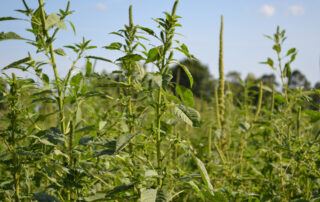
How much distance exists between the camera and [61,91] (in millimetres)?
1180

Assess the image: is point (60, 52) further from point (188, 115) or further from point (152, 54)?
point (188, 115)

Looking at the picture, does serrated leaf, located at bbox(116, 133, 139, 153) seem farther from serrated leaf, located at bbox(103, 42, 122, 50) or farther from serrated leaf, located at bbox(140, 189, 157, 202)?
serrated leaf, located at bbox(103, 42, 122, 50)

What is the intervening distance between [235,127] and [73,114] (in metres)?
1.84

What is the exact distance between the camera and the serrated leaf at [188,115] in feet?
3.03

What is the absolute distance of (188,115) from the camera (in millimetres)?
951

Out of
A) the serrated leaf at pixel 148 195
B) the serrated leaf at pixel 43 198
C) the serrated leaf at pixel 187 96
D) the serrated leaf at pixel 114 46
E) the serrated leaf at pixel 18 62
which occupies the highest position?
the serrated leaf at pixel 114 46

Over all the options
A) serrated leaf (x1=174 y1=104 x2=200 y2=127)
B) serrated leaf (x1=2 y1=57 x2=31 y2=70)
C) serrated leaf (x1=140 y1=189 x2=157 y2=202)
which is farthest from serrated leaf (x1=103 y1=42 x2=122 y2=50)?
serrated leaf (x1=140 y1=189 x2=157 y2=202)

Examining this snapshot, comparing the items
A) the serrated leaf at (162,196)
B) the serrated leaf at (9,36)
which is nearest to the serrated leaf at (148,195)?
the serrated leaf at (162,196)

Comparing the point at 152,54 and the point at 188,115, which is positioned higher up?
the point at 152,54

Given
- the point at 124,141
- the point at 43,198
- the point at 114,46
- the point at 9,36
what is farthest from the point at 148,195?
the point at 9,36

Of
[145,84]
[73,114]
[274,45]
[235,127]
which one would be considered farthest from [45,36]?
[235,127]

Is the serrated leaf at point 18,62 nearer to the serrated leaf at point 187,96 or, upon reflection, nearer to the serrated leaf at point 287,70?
the serrated leaf at point 187,96

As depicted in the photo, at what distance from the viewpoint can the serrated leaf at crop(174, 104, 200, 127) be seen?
3.03 feet

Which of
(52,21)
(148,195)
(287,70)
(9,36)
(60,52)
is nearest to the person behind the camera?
(148,195)
